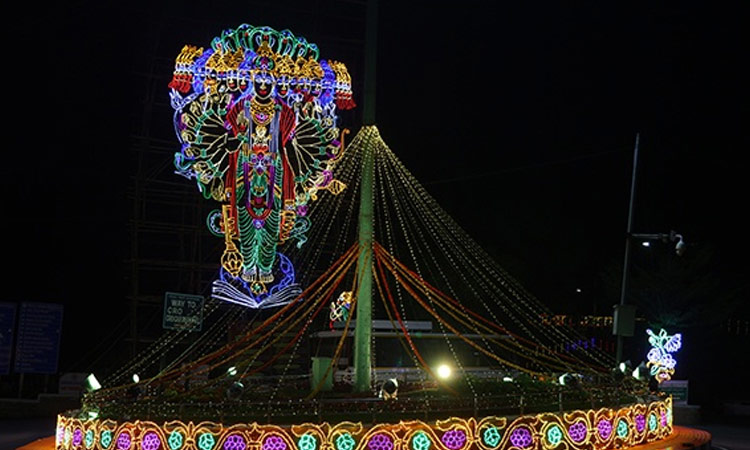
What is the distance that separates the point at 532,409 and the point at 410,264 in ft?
72.6

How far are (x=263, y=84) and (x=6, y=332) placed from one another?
10.4 metres

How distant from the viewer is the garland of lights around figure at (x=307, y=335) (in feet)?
45.4

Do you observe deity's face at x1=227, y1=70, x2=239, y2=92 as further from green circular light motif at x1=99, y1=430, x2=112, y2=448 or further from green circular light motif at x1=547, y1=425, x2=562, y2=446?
green circular light motif at x1=547, y1=425, x2=562, y2=446

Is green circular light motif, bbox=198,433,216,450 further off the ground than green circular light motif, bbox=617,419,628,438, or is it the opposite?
green circular light motif, bbox=617,419,628,438

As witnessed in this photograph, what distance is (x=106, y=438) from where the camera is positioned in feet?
46.7

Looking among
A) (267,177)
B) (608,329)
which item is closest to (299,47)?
(267,177)

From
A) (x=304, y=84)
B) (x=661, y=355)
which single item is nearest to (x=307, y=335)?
(x=304, y=84)

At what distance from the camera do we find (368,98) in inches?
675

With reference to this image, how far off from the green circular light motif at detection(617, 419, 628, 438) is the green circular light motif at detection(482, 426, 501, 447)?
2964 mm

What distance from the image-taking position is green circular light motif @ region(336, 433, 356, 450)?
1328 cm

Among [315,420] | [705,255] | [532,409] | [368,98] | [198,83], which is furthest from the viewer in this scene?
[705,255]

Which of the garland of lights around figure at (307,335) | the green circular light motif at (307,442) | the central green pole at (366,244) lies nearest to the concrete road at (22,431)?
the garland of lights around figure at (307,335)

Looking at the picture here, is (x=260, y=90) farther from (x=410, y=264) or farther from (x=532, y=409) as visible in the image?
(x=532, y=409)

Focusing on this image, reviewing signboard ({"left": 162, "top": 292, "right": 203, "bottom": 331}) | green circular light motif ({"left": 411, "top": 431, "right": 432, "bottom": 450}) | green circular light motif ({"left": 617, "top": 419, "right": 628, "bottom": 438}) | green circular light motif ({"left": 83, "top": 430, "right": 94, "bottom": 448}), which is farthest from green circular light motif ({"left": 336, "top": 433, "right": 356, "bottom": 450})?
signboard ({"left": 162, "top": 292, "right": 203, "bottom": 331})
